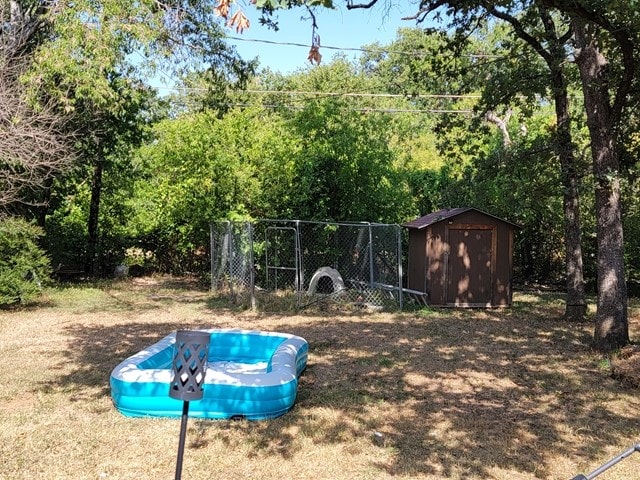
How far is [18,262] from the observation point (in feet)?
35.8

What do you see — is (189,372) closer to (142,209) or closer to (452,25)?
(452,25)

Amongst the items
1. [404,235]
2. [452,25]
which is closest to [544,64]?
[452,25]

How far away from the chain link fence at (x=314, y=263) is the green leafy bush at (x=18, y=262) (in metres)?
3.84

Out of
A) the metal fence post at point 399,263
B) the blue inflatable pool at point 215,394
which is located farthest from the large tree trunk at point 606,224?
the blue inflatable pool at point 215,394

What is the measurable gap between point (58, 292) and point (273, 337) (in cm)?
857

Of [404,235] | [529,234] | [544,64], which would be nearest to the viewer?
[544,64]

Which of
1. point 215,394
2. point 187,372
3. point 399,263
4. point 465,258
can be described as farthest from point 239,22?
point 465,258

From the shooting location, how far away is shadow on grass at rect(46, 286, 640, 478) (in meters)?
4.45

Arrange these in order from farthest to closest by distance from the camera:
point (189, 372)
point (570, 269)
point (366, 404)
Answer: point (570, 269), point (366, 404), point (189, 372)

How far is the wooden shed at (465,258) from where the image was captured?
40.8 ft

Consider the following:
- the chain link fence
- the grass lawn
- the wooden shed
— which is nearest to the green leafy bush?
the grass lawn

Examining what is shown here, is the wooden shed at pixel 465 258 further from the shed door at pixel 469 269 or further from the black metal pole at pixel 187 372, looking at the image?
the black metal pole at pixel 187 372

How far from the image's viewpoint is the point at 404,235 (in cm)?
1507

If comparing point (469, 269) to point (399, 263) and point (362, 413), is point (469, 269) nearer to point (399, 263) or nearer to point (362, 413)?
point (399, 263)
